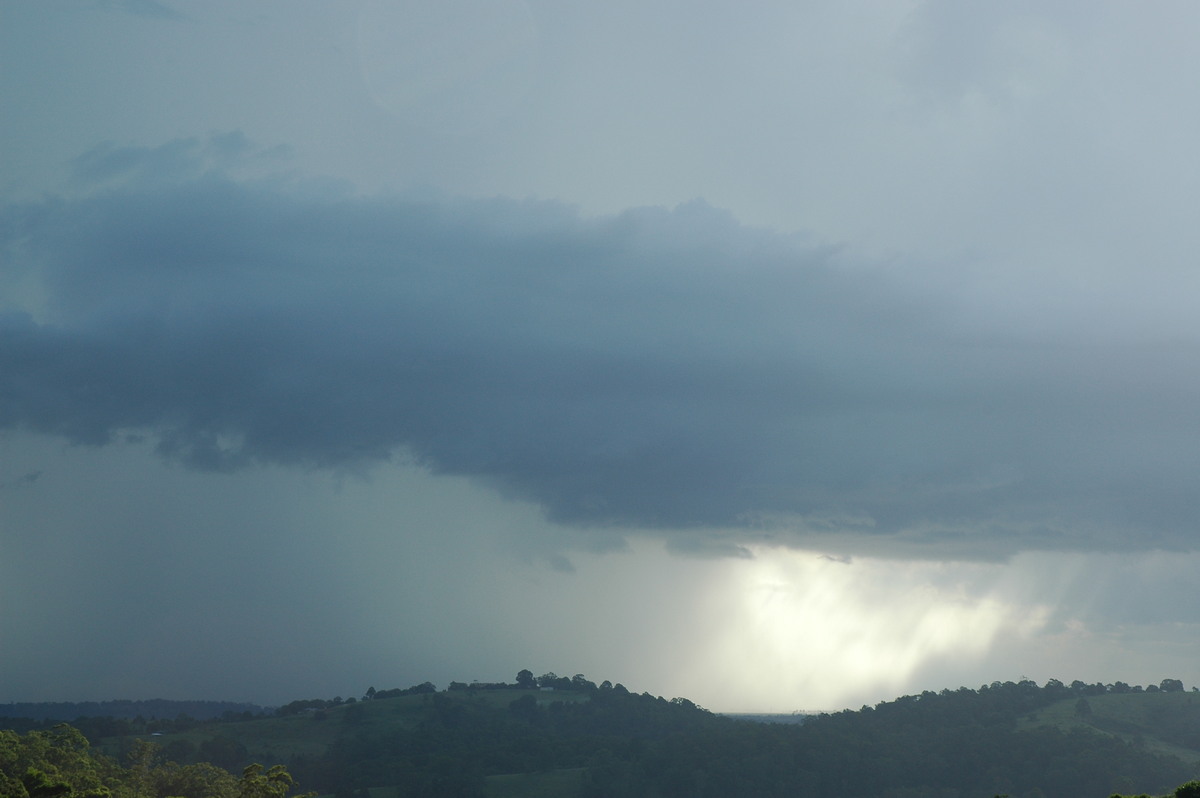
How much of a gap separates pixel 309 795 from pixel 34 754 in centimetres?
3115

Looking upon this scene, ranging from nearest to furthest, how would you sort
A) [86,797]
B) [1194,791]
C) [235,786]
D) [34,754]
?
[1194,791] < [86,797] < [34,754] < [235,786]

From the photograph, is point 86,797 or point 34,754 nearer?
point 86,797

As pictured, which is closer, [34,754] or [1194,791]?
[1194,791]

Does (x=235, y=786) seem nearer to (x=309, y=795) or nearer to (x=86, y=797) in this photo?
(x=309, y=795)

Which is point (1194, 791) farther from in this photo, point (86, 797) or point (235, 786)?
point (235, 786)

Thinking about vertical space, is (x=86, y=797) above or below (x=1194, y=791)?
below

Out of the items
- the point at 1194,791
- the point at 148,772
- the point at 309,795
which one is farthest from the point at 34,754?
the point at 1194,791

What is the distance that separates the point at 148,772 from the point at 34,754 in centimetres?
2037

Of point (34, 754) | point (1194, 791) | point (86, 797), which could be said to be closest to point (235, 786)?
point (34, 754)

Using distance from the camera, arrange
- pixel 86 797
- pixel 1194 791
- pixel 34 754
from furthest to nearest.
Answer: pixel 34 754
pixel 86 797
pixel 1194 791

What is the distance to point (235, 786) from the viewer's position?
133750 mm

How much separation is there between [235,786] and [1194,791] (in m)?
110

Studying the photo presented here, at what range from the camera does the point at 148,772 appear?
134625 mm

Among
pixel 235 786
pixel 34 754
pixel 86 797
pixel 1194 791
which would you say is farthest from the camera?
pixel 235 786
